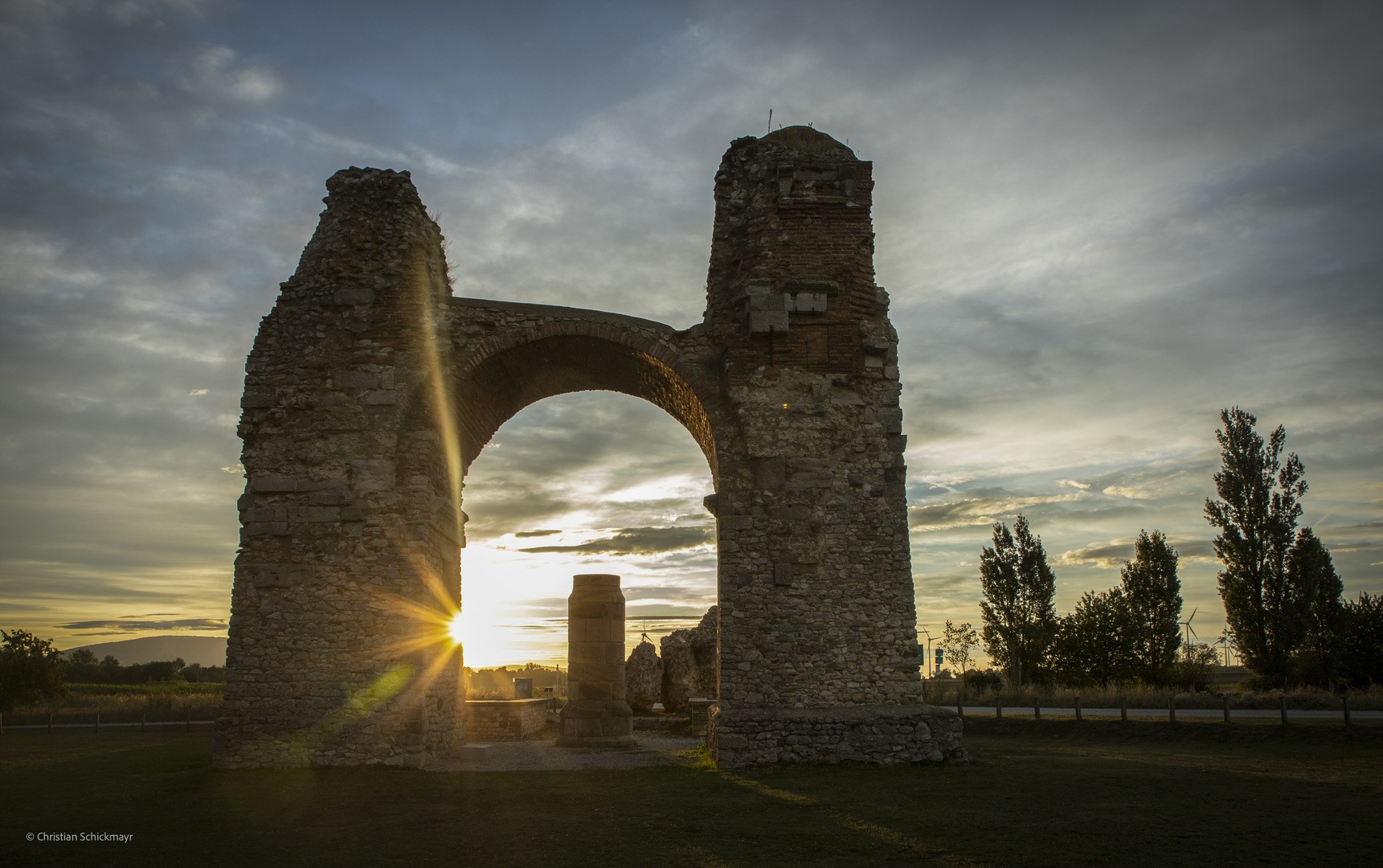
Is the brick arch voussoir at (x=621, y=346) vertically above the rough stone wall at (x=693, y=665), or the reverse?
the brick arch voussoir at (x=621, y=346)

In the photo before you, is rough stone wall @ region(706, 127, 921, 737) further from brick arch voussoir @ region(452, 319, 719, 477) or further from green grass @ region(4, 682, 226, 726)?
green grass @ region(4, 682, 226, 726)

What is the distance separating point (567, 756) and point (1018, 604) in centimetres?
2484

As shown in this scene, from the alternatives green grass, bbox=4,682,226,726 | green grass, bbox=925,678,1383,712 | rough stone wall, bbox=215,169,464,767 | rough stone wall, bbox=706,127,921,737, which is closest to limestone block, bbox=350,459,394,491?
rough stone wall, bbox=215,169,464,767

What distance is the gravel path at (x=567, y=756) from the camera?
12.1m

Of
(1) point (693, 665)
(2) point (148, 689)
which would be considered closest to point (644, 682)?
(1) point (693, 665)

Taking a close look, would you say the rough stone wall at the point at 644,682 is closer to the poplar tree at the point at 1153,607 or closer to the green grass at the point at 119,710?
the green grass at the point at 119,710

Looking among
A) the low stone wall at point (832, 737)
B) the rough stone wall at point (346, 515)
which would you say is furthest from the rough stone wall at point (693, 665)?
the low stone wall at point (832, 737)

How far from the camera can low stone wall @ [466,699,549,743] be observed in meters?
17.3

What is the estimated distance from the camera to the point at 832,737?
11.5m

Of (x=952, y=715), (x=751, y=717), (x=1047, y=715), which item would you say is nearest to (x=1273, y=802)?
(x=952, y=715)

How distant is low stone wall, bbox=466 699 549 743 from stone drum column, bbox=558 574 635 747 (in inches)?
69.5

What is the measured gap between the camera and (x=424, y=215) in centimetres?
1373

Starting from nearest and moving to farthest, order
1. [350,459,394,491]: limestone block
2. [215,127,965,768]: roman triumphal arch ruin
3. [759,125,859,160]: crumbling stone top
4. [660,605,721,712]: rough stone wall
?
[215,127,965,768]: roman triumphal arch ruin, [350,459,394,491]: limestone block, [759,125,859,160]: crumbling stone top, [660,605,721,712]: rough stone wall

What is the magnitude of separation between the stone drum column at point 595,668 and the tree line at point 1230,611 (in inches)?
768
